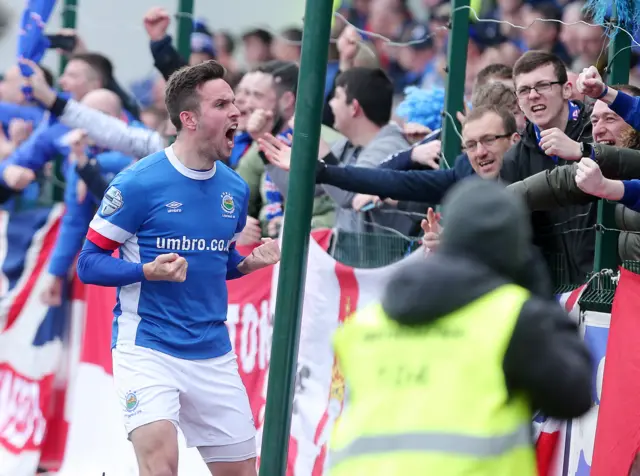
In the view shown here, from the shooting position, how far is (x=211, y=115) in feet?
18.6

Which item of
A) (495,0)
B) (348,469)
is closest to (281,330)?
(348,469)

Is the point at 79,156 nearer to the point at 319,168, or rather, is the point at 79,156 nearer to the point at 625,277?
the point at 319,168

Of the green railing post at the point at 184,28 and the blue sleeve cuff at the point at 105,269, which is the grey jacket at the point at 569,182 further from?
the green railing post at the point at 184,28

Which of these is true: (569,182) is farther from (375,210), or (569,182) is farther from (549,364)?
(549,364)

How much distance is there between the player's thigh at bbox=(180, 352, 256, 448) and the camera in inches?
216

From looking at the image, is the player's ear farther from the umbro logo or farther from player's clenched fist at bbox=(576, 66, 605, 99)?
player's clenched fist at bbox=(576, 66, 605, 99)

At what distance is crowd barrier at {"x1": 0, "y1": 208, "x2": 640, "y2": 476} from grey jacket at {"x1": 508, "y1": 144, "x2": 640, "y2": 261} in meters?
0.42

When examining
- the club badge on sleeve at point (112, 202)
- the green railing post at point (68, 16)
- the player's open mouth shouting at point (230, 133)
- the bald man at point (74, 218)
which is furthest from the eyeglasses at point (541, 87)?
the green railing post at point (68, 16)

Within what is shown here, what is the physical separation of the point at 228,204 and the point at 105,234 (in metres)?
0.60

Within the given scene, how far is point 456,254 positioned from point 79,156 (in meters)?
5.49

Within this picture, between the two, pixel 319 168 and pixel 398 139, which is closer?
pixel 319 168

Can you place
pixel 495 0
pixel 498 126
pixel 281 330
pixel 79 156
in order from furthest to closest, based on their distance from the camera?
pixel 495 0, pixel 79 156, pixel 498 126, pixel 281 330

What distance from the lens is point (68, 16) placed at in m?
10.4

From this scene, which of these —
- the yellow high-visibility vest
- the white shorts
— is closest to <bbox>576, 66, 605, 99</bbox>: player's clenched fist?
the white shorts
